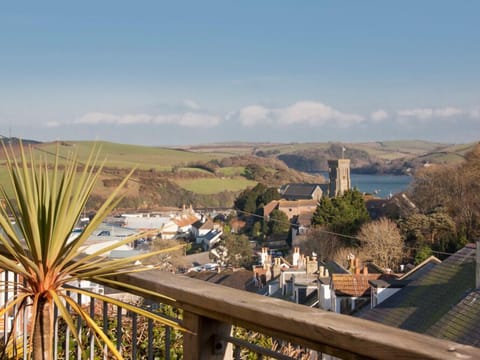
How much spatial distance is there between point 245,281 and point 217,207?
56.9 m

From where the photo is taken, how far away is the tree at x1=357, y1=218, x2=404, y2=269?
38.3 metres

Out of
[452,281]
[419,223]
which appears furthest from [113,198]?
[419,223]

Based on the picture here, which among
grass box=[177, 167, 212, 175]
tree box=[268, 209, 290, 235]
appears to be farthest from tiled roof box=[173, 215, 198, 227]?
grass box=[177, 167, 212, 175]

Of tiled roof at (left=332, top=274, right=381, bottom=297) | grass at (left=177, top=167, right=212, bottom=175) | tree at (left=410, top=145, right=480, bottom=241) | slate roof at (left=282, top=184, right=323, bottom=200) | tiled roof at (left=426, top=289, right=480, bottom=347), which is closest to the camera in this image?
tiled roof at (left=426, top=289, right=480, bottom=347)

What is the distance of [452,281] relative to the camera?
16.3m

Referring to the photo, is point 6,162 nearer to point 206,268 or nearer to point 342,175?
point 206,268

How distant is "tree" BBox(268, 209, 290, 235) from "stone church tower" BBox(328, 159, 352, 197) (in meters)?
23.7

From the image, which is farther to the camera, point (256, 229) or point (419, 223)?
point (256, 229)

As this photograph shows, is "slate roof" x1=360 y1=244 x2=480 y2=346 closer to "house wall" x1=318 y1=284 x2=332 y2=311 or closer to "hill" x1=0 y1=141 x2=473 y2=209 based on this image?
"house wall" x1=318 y1=284 x2=332 y2=311

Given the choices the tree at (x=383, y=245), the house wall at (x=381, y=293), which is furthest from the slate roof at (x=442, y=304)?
the tree at (x=383, y=245)

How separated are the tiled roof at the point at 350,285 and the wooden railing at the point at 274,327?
17872 millimetres

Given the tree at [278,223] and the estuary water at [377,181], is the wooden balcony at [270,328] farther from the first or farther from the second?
the estuary water at [377,181]

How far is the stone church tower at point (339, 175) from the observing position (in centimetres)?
8806

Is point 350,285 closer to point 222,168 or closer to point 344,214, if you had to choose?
point 344,214
